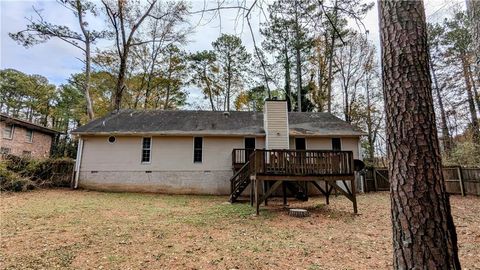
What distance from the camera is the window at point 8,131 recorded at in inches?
725

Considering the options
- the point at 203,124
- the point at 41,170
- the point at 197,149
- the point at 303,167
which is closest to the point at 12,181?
the point at 41,170

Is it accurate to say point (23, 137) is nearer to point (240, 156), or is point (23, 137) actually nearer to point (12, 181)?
point (12, 181)

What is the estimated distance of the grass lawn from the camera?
4.34m

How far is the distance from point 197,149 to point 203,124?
171 cm

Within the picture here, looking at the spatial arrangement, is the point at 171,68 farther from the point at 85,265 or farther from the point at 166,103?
the point at 85,265

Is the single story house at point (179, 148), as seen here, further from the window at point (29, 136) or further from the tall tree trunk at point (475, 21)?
the tall tree trunk at point (475, 21)

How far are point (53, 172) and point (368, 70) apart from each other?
956 inches

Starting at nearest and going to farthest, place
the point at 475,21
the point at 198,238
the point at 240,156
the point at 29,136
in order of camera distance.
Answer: the point at 475,21
the point at 198,238
the point at 240,156
the point at 29,136

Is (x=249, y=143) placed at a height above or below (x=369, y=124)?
below

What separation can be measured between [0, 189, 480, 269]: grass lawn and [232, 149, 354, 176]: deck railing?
1.40 metres

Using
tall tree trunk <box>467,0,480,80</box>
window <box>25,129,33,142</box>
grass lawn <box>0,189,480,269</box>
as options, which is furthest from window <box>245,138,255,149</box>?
window <box>25,129,33,142</box>

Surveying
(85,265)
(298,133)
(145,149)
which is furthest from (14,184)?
(298,133)

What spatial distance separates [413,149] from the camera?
6.48 ft

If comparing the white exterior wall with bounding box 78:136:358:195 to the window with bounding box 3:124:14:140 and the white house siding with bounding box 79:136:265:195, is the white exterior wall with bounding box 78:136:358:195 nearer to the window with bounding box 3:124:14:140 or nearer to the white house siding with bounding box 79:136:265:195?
the white house siding with bounding box 79:136:265:195
